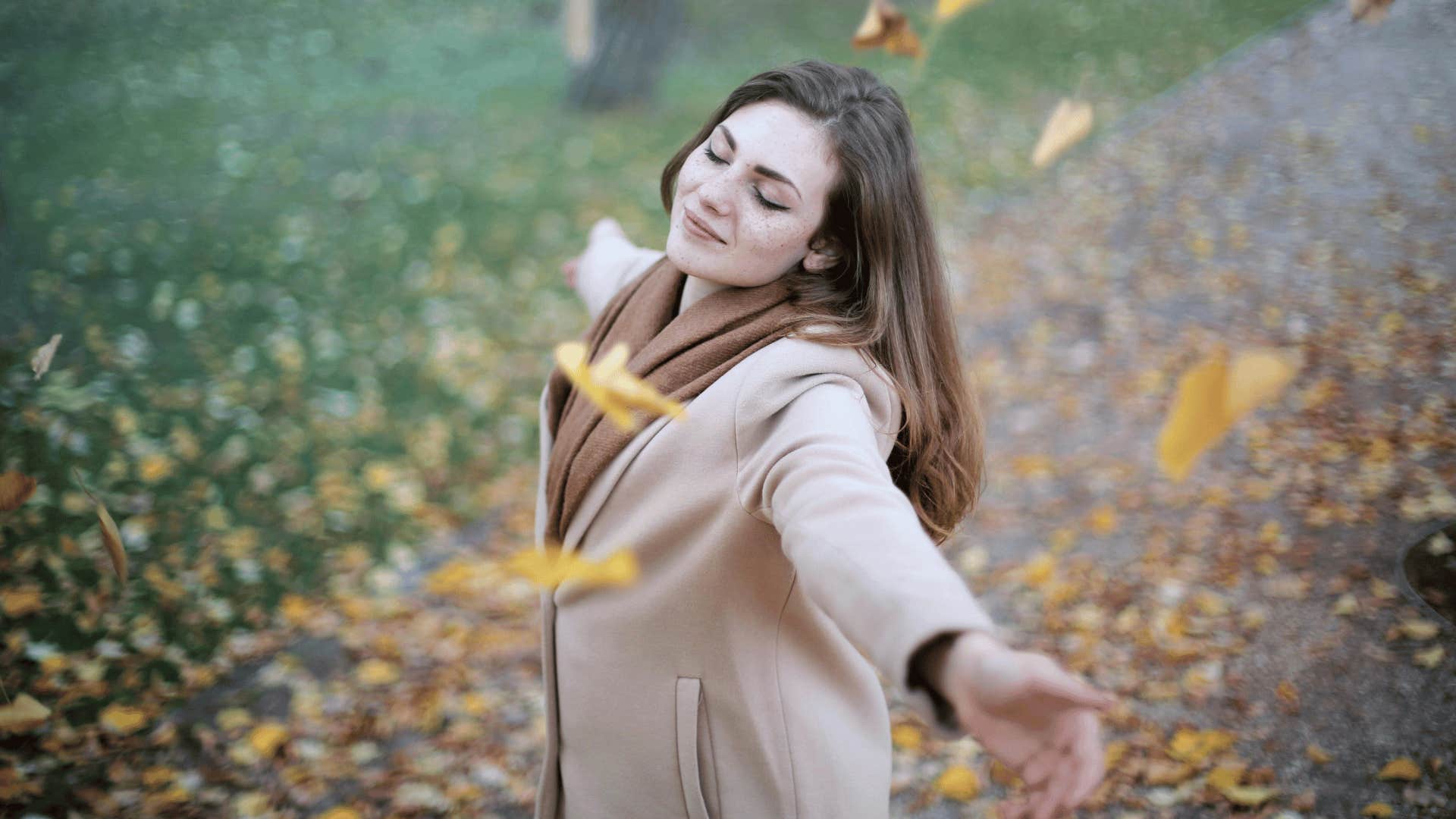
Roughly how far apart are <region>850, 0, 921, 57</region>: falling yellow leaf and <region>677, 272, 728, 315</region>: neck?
2.76ft

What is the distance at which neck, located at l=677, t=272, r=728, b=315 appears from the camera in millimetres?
1785

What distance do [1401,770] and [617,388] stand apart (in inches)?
105

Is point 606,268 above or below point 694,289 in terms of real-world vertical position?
below

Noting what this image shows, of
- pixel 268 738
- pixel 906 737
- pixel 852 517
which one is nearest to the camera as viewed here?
pixel 852 517

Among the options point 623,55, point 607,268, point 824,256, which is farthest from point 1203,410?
point 623,55

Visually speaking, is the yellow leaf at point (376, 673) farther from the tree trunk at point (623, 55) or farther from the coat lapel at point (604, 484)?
the tree trunk at point (623, 55)

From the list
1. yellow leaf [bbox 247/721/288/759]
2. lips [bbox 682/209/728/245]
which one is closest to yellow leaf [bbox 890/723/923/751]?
yellow leaf [bbox 247/721/288/759]

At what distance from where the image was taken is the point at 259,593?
11.9 feet

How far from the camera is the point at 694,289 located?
1.83m

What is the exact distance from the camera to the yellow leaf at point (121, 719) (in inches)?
116

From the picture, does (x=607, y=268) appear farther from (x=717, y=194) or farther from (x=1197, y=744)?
(x=1197, y=744)

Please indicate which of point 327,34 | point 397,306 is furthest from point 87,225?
point 327,34

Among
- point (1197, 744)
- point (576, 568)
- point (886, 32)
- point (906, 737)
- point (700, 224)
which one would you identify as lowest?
point (906, 737)

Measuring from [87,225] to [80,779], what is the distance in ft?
11.2
